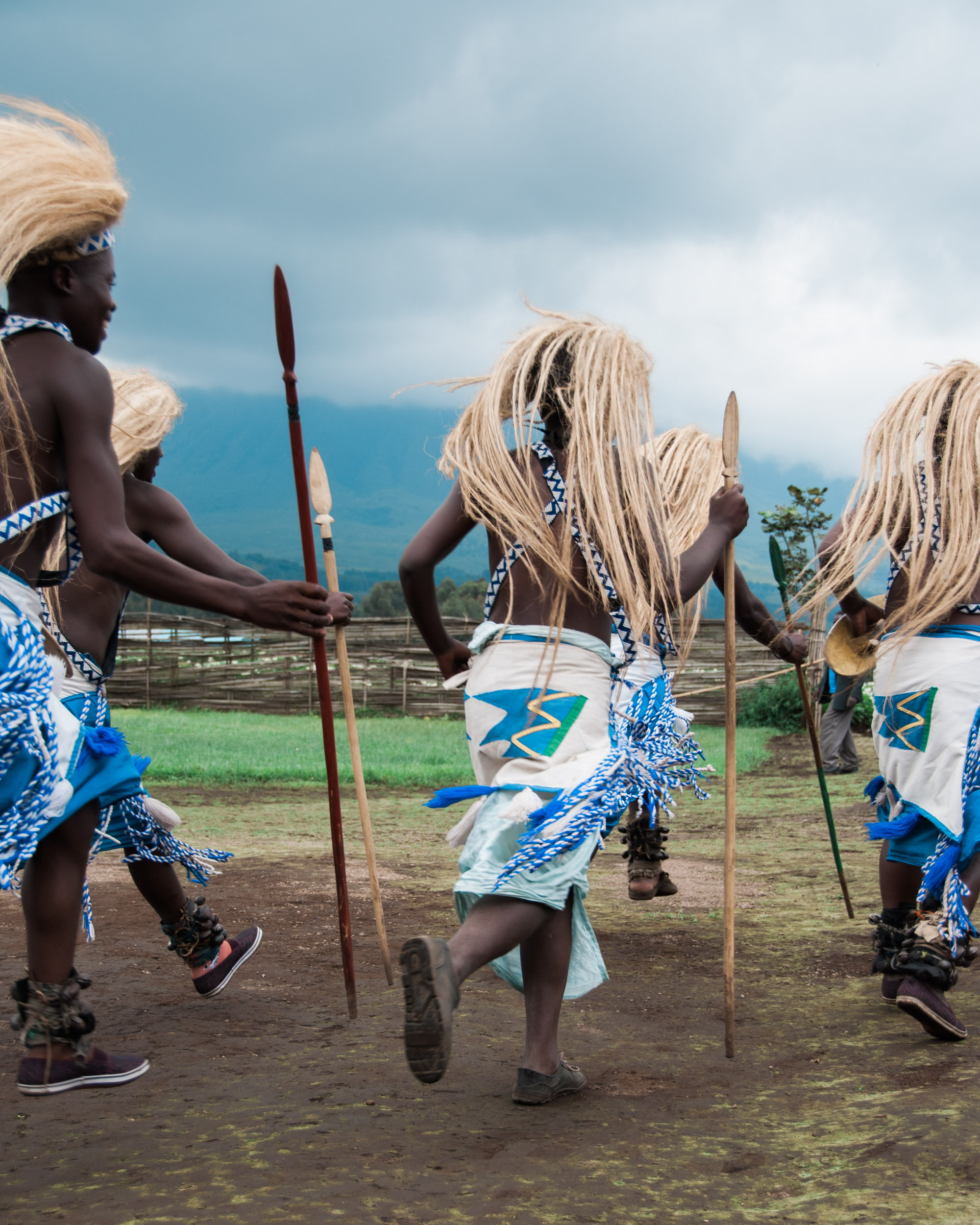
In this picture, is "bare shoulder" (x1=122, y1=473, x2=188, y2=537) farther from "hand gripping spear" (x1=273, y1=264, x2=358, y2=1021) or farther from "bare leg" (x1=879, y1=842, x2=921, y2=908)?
"bare leg" (x1=879, y1=842, x2=921, y2=908)

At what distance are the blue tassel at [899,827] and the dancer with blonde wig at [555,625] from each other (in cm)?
93

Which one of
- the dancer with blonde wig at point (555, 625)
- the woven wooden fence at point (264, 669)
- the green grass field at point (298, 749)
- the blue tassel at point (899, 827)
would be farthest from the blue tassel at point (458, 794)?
the woven wooden fence at point (264, 669)

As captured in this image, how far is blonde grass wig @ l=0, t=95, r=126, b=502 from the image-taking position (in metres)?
2.45

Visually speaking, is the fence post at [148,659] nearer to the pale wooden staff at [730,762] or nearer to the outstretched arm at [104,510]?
the pale wooden staff at [730,762]

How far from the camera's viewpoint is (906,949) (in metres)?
3.35

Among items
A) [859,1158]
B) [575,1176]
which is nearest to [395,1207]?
[575,1176]

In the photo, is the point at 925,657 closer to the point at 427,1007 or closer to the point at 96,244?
the point at 427,1007

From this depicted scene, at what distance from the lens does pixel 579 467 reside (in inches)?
117

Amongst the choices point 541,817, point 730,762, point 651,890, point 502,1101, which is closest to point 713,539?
point 730,762

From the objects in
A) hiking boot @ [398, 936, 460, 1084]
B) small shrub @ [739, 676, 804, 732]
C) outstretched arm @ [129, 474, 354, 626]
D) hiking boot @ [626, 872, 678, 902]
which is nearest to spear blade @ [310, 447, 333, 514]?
outstretched arm @ [129, 474, 354, 626]

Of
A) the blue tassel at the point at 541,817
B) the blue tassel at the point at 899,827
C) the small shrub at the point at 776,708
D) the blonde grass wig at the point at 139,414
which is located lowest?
the small shrub at the point at 776,708

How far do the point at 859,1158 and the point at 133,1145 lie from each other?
1.61m

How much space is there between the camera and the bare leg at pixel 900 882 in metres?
3.66

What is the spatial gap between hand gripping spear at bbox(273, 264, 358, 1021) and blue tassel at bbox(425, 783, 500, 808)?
319 mm
